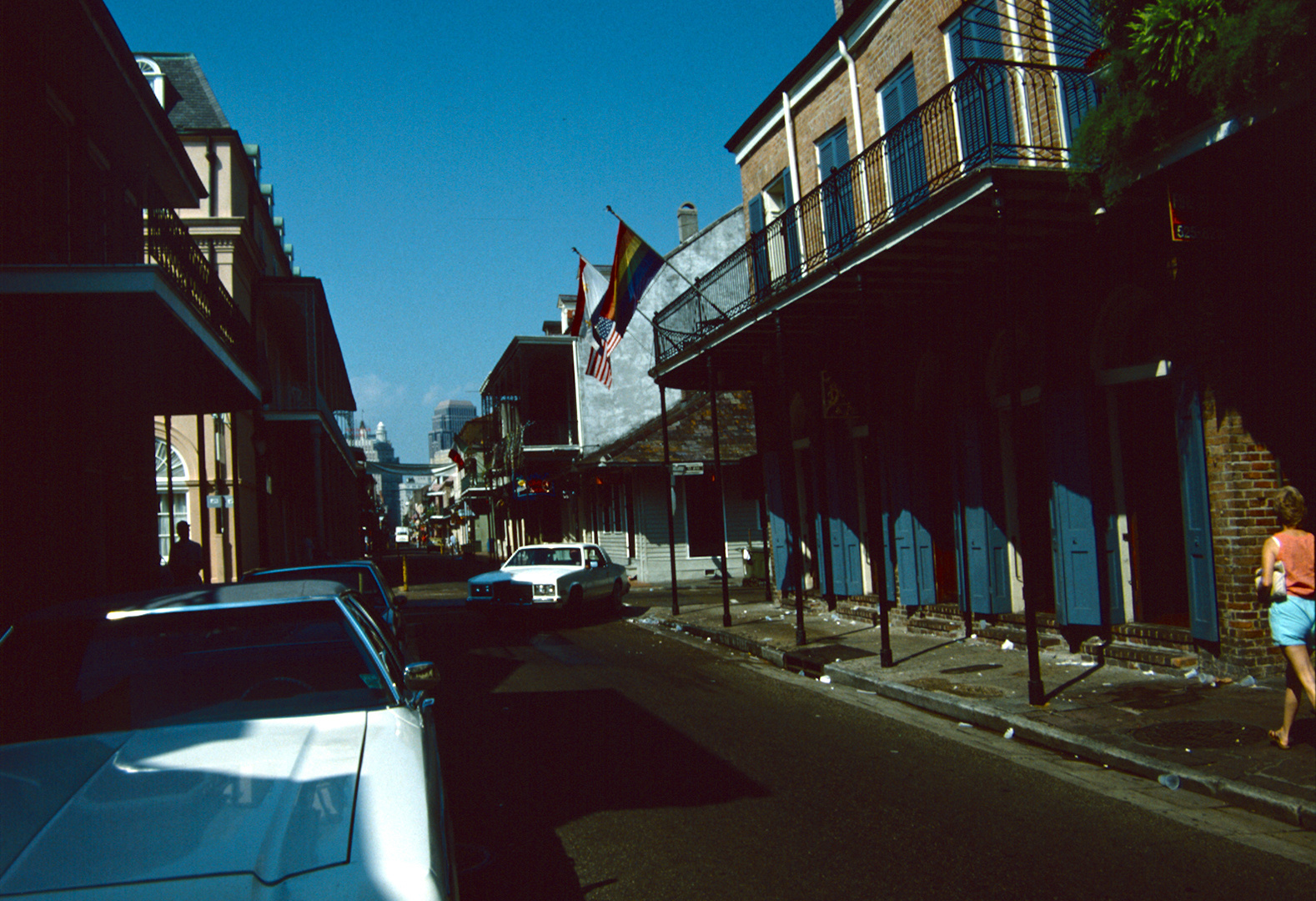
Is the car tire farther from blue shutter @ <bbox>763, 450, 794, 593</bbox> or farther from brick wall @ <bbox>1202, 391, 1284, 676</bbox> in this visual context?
brick wall @ <bbox>1202, 391, 1284, 676</bbox>

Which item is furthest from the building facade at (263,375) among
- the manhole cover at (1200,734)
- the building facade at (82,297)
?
the manhole cover at (1200,734)

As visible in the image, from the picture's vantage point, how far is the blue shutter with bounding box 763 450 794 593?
16.4m

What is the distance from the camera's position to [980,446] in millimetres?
11148

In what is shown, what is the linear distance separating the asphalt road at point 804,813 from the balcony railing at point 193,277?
5.87 metres

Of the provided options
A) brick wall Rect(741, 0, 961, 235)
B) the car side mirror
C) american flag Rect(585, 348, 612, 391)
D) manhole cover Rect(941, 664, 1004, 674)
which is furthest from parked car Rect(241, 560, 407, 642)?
brick wall Rect(741, 0, 961, 235)

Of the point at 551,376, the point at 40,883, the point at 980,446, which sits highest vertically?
the point at 551,376

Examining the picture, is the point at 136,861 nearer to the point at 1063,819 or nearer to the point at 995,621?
the point at 1063,819

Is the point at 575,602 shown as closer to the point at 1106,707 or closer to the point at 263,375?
the point at 1106,707

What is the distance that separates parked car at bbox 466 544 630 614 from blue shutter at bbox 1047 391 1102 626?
30.5ft

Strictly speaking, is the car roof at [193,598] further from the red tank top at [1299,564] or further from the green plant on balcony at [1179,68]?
the green plant on balcony at [1179,68]

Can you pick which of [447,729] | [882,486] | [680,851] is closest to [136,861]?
[680,851]

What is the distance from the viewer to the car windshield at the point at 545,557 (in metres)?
18.1

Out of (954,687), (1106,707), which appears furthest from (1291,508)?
(954,687)

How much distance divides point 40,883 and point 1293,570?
6.45 meters
